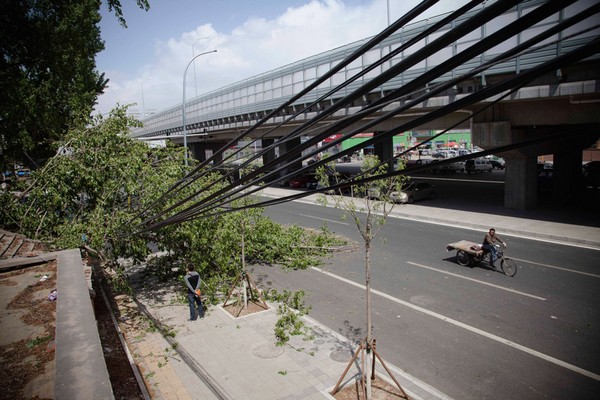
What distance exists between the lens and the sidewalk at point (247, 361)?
7.03m

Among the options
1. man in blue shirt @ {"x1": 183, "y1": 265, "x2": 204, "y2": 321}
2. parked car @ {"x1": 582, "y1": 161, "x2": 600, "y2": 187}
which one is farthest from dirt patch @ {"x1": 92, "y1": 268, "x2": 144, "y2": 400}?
parked car @ {"x1": 582, "y1": 161, "x2": 600, "y2": 187}

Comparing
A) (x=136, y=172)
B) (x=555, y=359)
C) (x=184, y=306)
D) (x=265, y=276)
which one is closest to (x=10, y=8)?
(x=136, y=172)

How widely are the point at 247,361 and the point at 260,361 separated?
→ 0.27m

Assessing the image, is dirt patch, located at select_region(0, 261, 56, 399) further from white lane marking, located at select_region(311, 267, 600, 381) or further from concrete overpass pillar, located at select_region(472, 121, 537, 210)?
concrete overpass pillar, located at select_region(472, 121, 537, 210)

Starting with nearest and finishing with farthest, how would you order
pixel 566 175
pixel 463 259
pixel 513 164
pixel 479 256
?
pixel 479 256
pixel 463 259
pixel 513 164
pixel 566 175

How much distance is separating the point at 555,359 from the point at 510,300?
2.95 meters

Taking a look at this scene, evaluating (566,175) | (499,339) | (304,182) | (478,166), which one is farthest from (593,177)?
(499,339)

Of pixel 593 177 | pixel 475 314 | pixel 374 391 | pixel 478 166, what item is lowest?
pixel 374 391

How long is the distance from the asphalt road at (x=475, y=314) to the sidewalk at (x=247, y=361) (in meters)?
0.84

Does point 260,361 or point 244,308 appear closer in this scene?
point 260,361

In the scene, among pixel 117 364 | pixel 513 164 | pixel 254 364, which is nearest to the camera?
pixel 117 364

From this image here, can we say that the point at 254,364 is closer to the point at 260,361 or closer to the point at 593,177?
the point at 260,361

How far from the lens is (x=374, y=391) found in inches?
269

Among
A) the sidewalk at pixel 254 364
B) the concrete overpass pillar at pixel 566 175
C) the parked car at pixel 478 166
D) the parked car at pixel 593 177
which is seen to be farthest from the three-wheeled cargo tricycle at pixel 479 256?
the parked car at pixel 478 166
